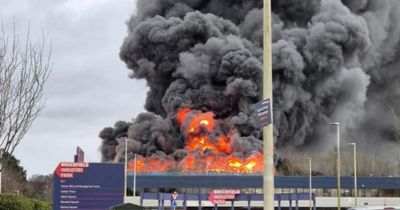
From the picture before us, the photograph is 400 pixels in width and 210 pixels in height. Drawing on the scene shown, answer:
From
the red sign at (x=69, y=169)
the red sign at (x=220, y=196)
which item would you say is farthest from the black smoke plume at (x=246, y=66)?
the red sign at (x=69, y=169)

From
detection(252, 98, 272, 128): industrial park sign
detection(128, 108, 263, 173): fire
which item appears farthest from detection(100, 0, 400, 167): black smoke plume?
detection(252, 98, 272, 128): industrial park sign

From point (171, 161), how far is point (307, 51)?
24493 mm

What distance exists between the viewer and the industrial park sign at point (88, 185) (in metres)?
19.6

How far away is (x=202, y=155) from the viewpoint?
300 ft

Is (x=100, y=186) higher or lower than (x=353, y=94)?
lower

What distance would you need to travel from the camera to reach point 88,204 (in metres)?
20.5

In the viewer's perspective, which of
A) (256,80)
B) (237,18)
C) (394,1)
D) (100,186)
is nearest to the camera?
(100,186)

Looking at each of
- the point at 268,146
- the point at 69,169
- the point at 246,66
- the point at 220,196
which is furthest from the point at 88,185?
the point at 246,66

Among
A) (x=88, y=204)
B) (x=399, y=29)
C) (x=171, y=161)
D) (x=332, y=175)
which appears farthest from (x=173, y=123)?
(x=88, y=204)

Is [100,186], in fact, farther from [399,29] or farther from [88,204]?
[399,29]

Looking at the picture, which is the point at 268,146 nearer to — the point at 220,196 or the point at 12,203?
the point at 12,203

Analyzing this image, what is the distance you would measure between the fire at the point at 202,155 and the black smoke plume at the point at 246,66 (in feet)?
3.11

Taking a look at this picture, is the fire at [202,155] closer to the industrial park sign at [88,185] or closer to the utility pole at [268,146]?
the industrial park sign at [88,185]

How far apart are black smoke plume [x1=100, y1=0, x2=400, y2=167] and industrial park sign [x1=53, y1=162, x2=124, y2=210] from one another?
62527mm
